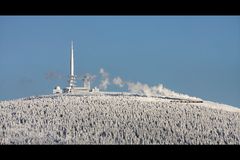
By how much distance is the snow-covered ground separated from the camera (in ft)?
61.8

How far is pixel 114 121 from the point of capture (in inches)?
851

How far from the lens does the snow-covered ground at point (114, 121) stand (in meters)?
18.8

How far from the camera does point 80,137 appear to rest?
1833cm
